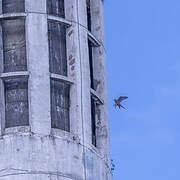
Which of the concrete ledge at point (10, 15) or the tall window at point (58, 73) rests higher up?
the concrete ledge at point (10, 15)

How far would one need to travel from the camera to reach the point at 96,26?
58938 mm

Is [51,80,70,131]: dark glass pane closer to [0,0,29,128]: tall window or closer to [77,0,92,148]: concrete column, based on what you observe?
[77,0,92,148]: concrete column

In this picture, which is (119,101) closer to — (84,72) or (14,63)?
(84,72)

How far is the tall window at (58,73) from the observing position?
5509 centimetres

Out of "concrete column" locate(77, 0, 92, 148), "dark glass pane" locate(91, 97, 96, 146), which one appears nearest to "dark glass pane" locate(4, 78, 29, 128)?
"concrete column" locate(77, 0, 92, 148)

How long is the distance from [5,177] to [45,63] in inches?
208

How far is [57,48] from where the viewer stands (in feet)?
185

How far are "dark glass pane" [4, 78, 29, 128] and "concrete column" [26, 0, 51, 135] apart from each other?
0.37 meters

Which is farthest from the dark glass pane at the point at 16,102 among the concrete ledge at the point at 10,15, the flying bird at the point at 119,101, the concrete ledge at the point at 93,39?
the flying bird at the point at 119,101

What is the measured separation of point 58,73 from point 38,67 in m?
1.04

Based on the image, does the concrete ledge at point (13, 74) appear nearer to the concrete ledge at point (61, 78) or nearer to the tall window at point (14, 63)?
the tall window at point (14, 63)

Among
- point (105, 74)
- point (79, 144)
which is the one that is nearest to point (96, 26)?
point (105, 74)

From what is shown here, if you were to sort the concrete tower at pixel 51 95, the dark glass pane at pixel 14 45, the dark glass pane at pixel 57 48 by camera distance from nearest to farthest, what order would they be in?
the concrete tower at pixel 51 95, the dark glass pane at pixel 14 45, the dark glass pane at pixel 57 48

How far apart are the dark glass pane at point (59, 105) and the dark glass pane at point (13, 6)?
3582mm
